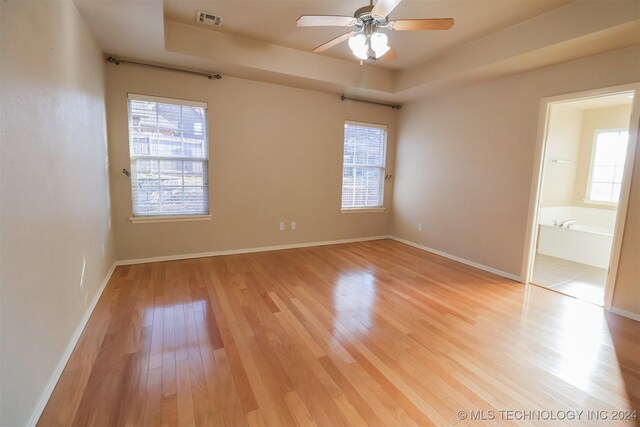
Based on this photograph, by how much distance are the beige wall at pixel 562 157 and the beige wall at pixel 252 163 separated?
2.79m

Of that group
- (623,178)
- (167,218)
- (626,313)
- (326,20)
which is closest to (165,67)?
(167,218)

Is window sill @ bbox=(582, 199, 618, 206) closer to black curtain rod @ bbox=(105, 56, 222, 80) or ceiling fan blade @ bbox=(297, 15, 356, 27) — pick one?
Answer: ceiling fan blade @ bbox=(297, 15, 356, 27)

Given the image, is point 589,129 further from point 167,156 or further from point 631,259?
point 167,156

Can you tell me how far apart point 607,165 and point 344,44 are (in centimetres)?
487

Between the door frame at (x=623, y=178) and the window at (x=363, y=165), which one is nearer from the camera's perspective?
the door frame at (x=623, y=178)

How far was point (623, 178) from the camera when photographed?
284 cm

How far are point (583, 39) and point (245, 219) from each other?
166 inches

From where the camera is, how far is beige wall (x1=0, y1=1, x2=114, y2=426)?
131cm

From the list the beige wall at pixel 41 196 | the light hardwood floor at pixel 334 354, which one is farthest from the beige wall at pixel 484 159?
the beige wall at pixel 41 196

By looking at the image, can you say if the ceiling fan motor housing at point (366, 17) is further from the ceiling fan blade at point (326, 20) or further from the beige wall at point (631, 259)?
the beige wall at point (631, 259)

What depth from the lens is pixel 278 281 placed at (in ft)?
11.4

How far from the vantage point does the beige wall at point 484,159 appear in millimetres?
3113

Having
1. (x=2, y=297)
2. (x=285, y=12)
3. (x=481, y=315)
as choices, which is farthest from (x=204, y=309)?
(x=285, y=12)

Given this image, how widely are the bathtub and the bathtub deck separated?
0.14m
